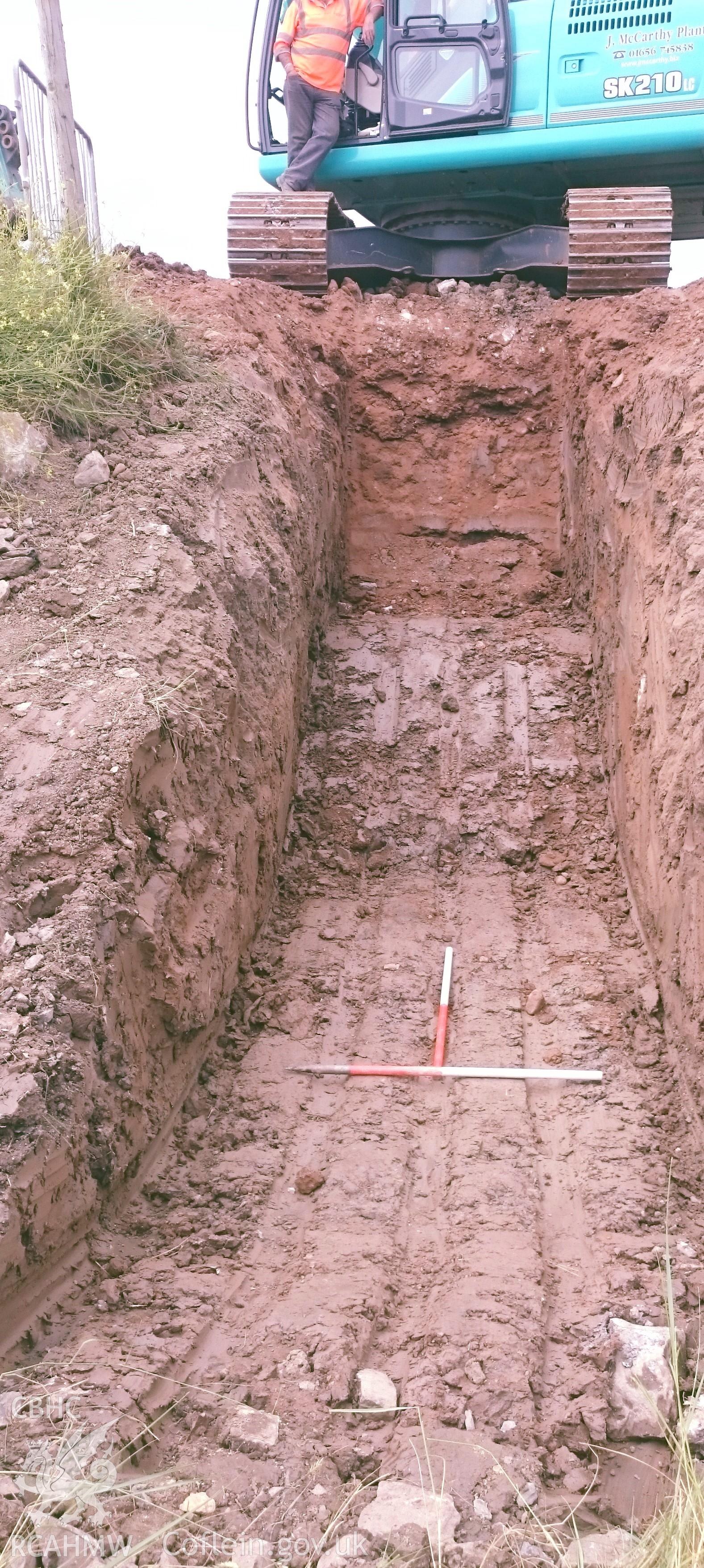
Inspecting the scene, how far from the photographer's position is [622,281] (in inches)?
284

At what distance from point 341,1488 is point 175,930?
1790mm

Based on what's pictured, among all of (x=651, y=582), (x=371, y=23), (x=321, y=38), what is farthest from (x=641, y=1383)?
(x=371, y=23)

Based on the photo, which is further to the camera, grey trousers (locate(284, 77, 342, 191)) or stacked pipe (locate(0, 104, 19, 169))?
stacked pipe (locate(0, 104, 19, 169))

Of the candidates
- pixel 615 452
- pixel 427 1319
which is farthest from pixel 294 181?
pixel 427 1319

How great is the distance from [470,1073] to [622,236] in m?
5.43

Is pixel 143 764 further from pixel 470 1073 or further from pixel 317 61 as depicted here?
pixel 317 61

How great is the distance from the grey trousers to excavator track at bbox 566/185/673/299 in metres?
1.62

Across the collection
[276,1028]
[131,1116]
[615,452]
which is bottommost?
[276,1028]

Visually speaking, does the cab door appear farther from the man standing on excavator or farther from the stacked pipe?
the stacked pipe

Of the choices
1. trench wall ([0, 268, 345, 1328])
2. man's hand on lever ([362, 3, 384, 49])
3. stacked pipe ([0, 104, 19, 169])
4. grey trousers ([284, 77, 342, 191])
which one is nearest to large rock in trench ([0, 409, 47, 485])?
trench wall ([0, 268, 345, 1328])

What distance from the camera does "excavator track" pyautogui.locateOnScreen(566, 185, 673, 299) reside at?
23.2 ft

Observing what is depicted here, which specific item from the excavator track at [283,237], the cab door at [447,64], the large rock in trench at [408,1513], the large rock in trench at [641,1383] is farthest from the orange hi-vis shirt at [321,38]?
the large rock in trench at [408,1513]

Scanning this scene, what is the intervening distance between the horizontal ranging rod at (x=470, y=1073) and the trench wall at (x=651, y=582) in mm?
377

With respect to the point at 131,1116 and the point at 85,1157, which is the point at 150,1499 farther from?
the point at 131,1116
